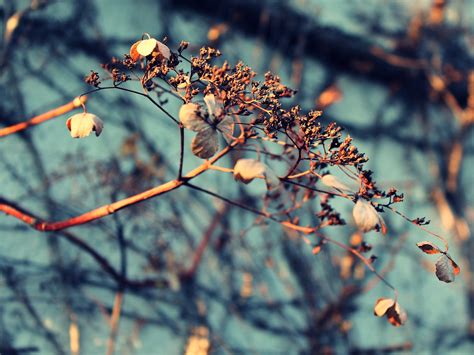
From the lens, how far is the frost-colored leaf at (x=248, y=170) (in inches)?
41.4

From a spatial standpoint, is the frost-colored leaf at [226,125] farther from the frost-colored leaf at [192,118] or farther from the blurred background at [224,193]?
the blurred background at [224,193]

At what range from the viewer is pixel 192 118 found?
108cm

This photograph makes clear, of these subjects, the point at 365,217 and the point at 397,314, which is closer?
the point at 365,217

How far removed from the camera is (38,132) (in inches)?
89.6

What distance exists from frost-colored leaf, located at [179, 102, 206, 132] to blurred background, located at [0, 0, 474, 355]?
1014 millimetres

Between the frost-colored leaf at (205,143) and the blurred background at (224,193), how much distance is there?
1005 mm

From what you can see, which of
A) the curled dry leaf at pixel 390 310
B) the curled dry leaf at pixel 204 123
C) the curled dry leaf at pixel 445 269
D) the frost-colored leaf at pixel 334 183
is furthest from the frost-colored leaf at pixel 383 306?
the curled dry leaf at pixel 204 123

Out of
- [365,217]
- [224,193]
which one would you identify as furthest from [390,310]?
[224,193]

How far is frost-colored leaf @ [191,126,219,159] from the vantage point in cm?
107

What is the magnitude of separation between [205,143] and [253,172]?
10cm

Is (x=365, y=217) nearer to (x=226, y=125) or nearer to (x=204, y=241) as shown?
(x=226, y=125)

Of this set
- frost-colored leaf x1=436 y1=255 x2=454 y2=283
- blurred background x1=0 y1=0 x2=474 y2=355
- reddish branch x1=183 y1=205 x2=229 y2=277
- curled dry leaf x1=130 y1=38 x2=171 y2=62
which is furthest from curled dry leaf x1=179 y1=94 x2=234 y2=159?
reddish branch x1=183 y1=205 x2=229 y2=277

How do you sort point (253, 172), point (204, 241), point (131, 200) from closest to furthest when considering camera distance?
point (253, 172) → point (131, 200) → point (204, 241)

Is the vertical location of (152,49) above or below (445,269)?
above
